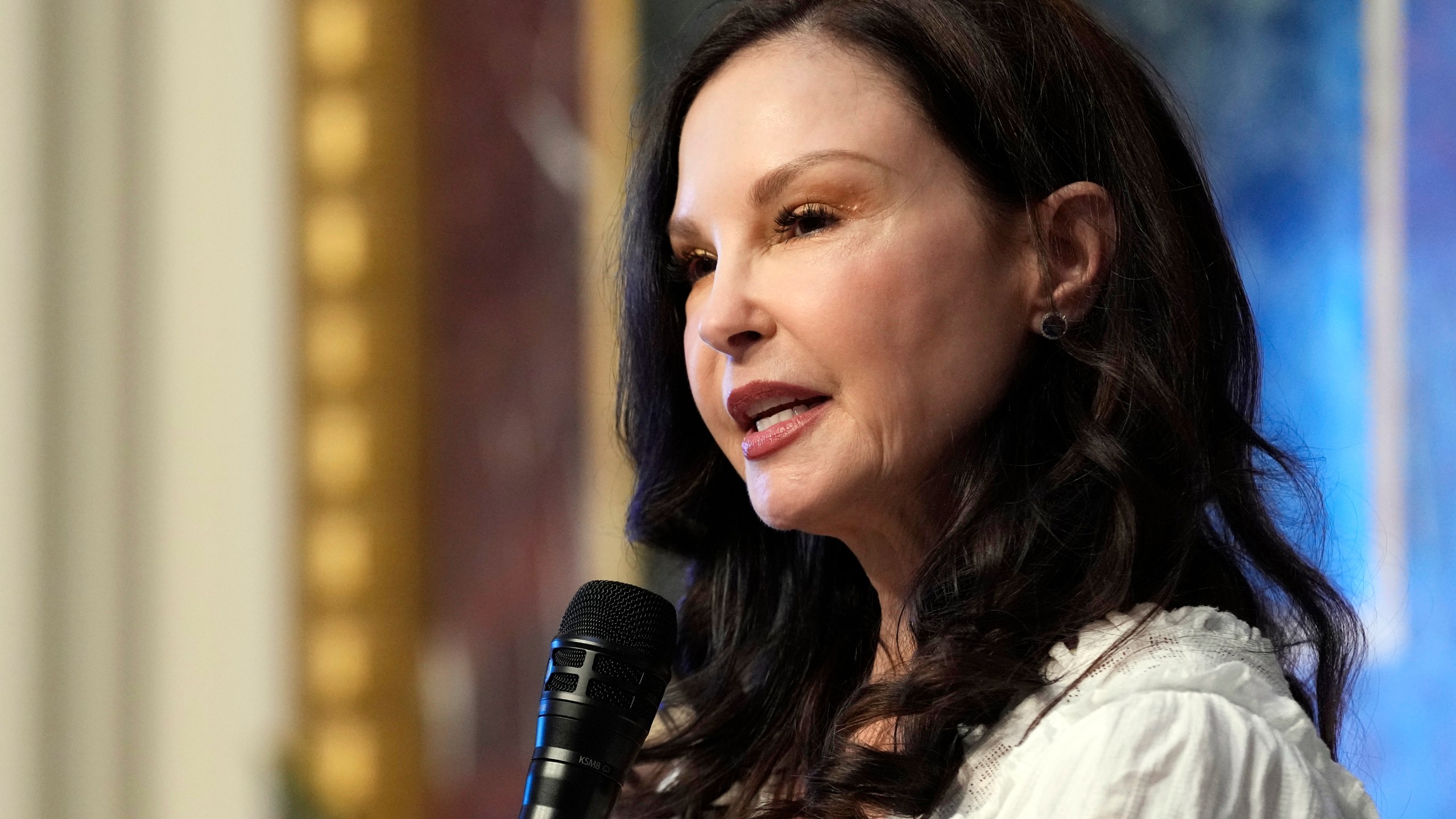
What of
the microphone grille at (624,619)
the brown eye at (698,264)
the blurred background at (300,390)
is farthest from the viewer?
the blurred background at (300,390)

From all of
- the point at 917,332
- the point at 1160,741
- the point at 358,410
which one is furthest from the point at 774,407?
the point at 358,410

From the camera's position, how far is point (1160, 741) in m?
0.81

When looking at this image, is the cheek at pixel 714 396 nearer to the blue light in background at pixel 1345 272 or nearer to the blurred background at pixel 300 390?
the blue light in background at pixel 1345 272

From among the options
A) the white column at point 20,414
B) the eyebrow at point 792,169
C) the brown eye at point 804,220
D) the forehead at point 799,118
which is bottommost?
the white column at point 20,414

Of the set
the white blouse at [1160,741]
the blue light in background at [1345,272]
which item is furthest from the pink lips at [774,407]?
the blue light in background at [1345,272]

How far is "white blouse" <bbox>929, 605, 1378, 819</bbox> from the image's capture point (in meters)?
0.80

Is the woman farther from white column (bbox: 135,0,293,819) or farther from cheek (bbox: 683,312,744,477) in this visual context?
white column (bbox: 135,0,293,819)

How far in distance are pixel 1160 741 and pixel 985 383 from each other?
31cm

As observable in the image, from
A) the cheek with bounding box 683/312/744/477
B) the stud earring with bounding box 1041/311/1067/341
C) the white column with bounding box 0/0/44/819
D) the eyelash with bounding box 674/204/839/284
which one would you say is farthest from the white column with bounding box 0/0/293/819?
the stud earring with bounding box 1041/311/1067/341

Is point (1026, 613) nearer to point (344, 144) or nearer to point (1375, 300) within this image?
point (1375, 300)

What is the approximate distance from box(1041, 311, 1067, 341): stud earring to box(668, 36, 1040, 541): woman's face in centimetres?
2

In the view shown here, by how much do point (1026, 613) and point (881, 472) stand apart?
0.46ft

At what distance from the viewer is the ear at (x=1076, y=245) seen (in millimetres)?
1045

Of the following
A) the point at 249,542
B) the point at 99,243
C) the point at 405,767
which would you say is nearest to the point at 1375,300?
the point at 405,767
